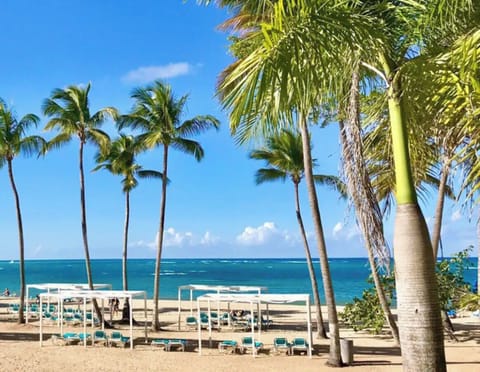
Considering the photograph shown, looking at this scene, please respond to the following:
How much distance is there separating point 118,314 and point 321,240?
20.6 metres

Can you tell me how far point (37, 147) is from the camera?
2561 centimetres

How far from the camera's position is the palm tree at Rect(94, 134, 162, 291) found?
26328mm

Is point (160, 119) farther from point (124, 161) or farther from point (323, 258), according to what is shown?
point (323, 258)

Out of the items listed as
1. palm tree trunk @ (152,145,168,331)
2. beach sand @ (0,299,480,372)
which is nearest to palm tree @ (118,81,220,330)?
palm tree trunk @ (152,145,168,331)

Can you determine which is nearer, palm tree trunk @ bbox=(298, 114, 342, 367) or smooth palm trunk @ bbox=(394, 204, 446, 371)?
smooth palm trunk @ bbox=(394, 204, 446, 371)

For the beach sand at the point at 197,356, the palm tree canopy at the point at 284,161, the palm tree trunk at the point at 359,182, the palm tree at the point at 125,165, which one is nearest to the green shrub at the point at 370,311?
the beach sand at the point at 197,356

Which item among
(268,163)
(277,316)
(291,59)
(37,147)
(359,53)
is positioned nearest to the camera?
(291,59)

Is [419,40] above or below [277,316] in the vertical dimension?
above

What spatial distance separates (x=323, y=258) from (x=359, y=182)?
412 inches

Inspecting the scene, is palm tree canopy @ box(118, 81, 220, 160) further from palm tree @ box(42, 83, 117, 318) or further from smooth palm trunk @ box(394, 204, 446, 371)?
smooth palm trunk @ box(394, 204, 446, 371)

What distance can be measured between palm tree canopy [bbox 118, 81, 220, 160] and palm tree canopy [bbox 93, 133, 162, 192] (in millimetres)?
1704

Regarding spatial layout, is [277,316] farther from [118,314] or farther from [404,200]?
[404,200]

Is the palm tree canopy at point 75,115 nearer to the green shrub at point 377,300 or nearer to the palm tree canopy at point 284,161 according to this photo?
the palm tree canopy at point 284,161

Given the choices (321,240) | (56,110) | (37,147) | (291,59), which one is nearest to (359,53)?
(291,59)
